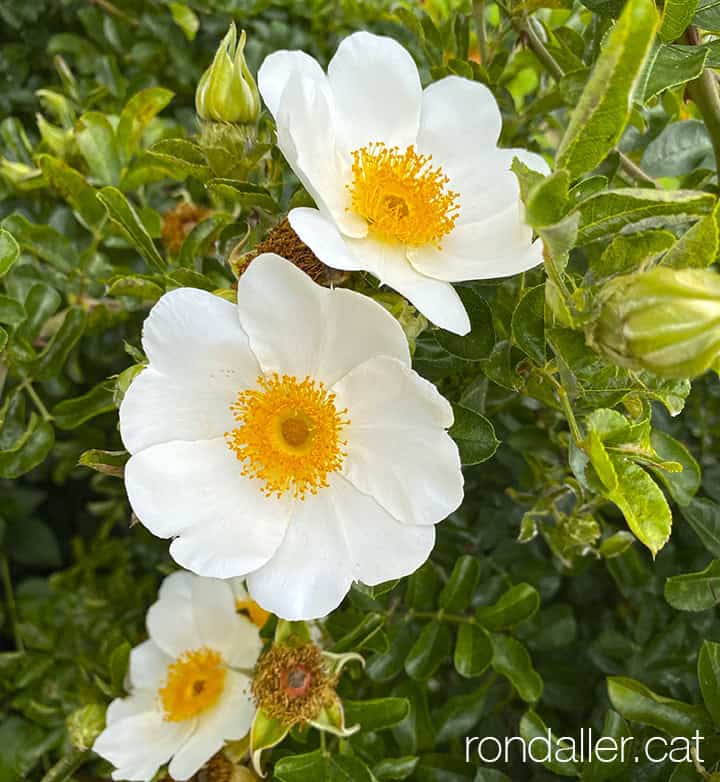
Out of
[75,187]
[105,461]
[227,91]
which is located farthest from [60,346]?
[227,91]

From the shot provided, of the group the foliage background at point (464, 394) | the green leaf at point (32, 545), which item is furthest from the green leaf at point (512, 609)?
the green leaf at point (32, 545)

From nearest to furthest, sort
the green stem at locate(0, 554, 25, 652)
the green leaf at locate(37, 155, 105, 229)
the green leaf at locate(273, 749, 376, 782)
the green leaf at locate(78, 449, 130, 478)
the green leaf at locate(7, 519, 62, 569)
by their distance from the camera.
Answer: the green leaf at locate(78, 449, 130, 478)
the green leaf at locate(273, 749, 376, 782)
the green leaf at locate(37, 155, 105, 229)
the green stem at locate(0, 554, 25, 652)
the green leaf at locate(7, 519, 62, 569)

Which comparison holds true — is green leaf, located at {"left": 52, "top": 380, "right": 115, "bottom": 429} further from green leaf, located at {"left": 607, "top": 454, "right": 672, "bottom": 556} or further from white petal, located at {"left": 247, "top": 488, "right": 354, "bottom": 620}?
green leaf, located at {"left": 607, "top": 454, "right": 672, "bottom": 556}

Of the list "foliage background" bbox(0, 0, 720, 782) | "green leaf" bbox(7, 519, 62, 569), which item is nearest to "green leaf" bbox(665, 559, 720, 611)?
"foliage background" bbox(0, 0, 720, 782)

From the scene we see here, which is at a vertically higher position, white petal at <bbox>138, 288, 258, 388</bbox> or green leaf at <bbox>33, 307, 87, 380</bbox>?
white petal at <bbox>138, 288, 258, 388</bbox>

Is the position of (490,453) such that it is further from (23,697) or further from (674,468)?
(23,697)

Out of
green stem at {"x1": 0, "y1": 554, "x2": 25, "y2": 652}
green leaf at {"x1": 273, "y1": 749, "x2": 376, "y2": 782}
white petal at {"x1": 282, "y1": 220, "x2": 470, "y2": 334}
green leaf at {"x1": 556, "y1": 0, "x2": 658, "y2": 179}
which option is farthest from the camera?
green stem at {"x1": 0, "y1": 554, "x2": 25, "y2": 652}

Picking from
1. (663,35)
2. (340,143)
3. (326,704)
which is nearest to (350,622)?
(326,704)

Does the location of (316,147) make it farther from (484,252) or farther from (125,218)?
(125,218)
